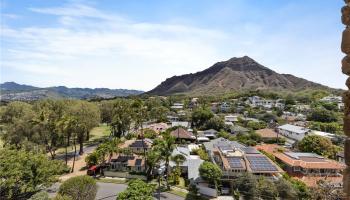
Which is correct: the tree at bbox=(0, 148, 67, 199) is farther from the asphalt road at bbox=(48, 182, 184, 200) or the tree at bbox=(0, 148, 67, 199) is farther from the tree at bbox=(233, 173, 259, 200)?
the tree at bbox=(233, 173, 259, 200)

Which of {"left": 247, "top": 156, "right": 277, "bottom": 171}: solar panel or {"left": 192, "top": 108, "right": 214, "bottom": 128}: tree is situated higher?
{"left": 192, "top": 108, "right": 214, "bottom": 128}: tree

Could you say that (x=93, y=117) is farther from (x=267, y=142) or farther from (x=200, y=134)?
(x=267, y=142)

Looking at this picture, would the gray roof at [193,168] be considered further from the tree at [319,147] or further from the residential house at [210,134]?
the residential house at [210,134]

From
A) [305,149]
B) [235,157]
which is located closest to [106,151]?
[235,157]

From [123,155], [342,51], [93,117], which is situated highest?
[342,51]

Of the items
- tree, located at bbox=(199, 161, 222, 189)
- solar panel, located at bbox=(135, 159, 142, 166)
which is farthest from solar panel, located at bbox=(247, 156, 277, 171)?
solar panel, located at bbox=(135, 159, 142, 166)

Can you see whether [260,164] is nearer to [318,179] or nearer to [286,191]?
[286,191]
